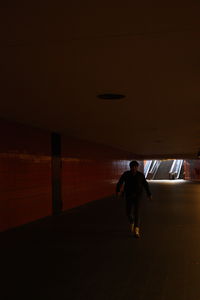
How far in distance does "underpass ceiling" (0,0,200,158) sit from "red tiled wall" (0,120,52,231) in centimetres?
142

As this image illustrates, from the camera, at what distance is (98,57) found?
156 inches

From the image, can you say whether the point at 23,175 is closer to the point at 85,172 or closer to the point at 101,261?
the point at 101,261

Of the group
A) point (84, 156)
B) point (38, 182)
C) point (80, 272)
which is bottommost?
point (80, 272)

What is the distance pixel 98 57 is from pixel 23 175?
19.7 feet

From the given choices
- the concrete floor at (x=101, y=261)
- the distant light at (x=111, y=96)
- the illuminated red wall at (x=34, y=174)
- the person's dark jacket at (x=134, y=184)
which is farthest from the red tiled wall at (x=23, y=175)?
the distant light at (x=111, y=96)

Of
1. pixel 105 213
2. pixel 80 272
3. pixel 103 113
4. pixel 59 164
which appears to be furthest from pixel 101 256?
pixel 59 164

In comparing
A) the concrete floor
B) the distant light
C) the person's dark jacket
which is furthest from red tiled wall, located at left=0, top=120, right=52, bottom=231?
the distant light

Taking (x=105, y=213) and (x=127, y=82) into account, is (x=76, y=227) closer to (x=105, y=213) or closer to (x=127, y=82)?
(x=105, y=213)

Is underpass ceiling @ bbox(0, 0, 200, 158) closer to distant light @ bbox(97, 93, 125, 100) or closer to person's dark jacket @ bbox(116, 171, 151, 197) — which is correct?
distant light @ bbox(97, 93, 125, 100)

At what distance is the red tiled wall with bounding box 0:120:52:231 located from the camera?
843 centimetres

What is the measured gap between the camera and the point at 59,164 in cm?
1184

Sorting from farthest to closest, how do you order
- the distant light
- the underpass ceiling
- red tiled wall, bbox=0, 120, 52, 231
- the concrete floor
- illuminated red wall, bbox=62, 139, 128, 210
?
1. illuminated red wall, bbox=62, 139, 128, 210
2. red tiled wall, bbox=0, 120, 52, 231
3. the distant light
4. the concrete floor
5. the underpass ceiling

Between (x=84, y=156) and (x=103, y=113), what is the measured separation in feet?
22.0

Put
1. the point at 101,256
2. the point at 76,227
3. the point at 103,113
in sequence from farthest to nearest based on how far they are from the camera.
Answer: the point at 76,227
the point at 103,113
the point at 101,256
